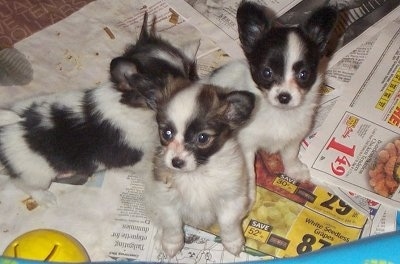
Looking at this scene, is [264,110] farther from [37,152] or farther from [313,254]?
[37,152]

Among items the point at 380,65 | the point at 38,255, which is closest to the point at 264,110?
the point at 380,65

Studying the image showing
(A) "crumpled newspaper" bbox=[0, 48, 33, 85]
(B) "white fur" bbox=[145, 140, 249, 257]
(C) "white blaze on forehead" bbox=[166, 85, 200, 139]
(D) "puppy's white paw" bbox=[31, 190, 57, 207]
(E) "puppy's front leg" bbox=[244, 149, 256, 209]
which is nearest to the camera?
(C) "white blaze on forehead" bbox=[166, 85, 200, 139]

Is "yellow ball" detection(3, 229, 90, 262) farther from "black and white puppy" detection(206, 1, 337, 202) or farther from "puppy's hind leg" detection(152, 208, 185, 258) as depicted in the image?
"black and white puppy" detection(206, 1, 337, 202)

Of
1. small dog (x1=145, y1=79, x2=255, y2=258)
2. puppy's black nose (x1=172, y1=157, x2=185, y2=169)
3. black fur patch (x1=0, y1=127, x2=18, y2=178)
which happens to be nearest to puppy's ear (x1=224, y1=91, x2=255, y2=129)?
small dog (x1=145, y1=79, x2=255, y2=258)

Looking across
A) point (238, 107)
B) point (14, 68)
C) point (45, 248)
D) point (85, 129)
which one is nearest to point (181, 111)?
point (238, 107)

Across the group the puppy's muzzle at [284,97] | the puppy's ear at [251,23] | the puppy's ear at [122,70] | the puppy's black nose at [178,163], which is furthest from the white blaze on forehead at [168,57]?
the puppy's black nose at [178,163]

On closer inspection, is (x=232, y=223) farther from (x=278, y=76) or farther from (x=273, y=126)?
(x=278, y=76)

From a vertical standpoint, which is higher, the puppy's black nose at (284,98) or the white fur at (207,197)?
the puppy's black nose at (284,98)

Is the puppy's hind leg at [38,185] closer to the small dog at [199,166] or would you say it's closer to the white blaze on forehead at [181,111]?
the small dog at [199,166]
